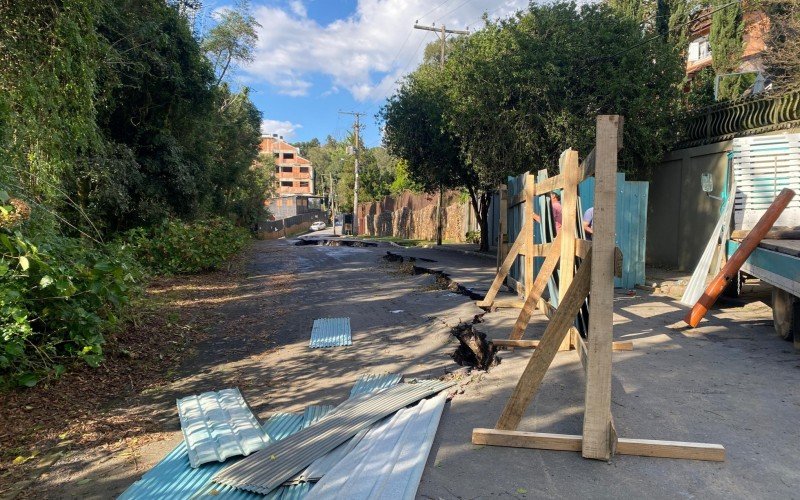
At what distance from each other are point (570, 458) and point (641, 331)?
12.6 ft

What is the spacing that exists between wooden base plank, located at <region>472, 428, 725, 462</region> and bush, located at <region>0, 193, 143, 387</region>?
149 inches

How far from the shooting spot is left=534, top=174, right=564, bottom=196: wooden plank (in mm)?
5494

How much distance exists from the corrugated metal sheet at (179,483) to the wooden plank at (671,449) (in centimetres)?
222

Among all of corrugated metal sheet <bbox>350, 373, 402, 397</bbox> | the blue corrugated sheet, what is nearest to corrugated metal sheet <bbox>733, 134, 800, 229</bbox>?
corrugated metal sheet <bbox>350, 373, 402, 397</bbox>

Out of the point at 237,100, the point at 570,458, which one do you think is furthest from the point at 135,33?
the point at 237,100

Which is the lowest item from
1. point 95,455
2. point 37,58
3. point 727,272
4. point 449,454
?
point 95,455

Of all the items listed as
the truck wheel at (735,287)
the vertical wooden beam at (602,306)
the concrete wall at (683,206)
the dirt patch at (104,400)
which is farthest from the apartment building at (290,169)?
the vertical wooden beam at (602,306)

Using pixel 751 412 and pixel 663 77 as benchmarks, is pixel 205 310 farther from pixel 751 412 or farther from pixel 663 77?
pixel 663 77

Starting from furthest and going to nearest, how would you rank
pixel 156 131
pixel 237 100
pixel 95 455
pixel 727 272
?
pixel 237 100, pixel 156 131, pixel 727 272, pixel 95 455

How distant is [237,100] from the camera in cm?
2836

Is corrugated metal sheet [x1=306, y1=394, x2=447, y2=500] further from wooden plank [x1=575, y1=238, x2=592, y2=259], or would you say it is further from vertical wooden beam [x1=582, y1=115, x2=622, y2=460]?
wooden plank [x1=575, y1=238, x2=592, y2=259]

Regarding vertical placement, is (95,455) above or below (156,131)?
below

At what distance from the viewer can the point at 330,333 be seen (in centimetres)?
736

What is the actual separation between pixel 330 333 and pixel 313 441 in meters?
3.86
